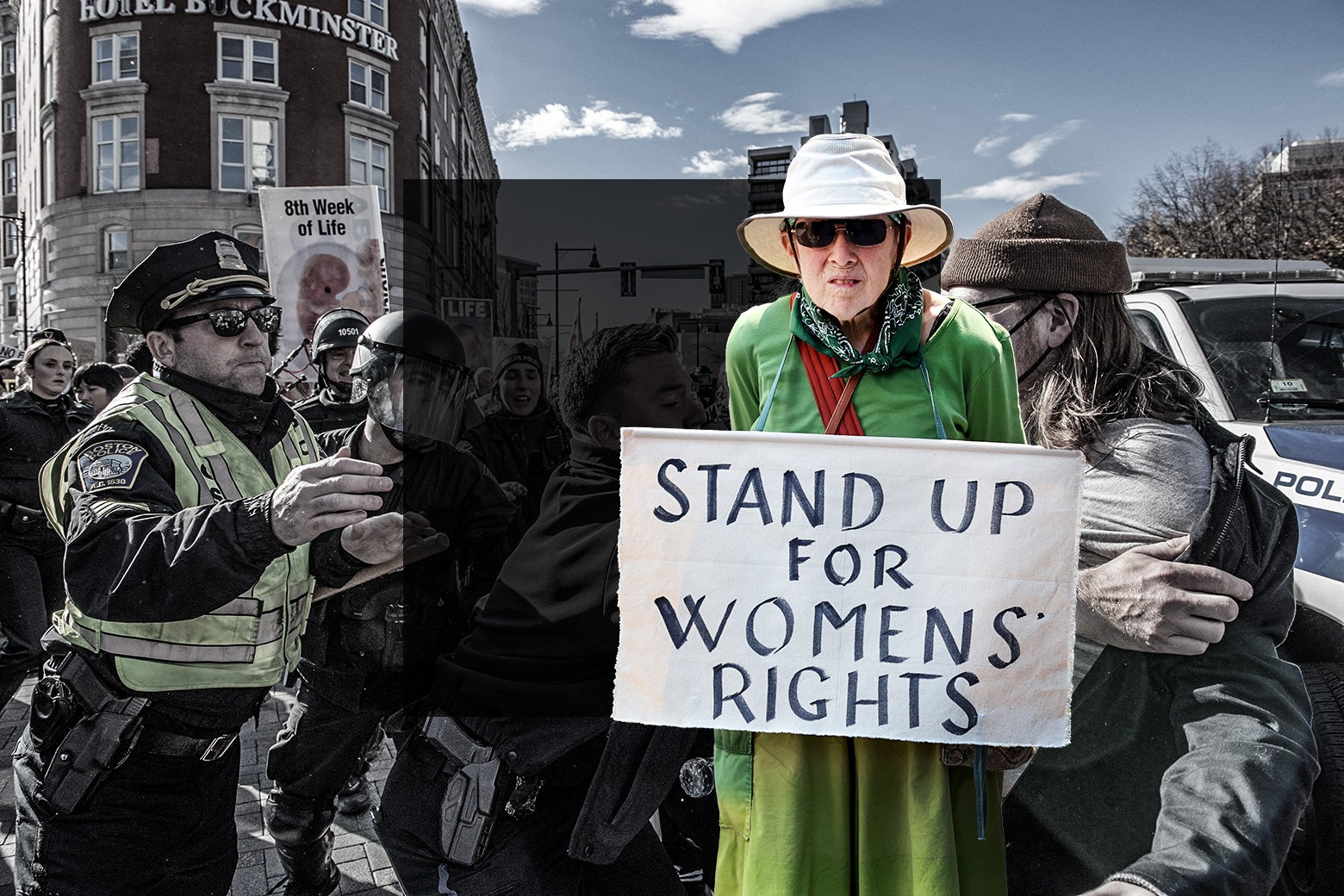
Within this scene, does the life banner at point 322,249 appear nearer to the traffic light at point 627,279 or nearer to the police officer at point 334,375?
the police officer at point 334,375

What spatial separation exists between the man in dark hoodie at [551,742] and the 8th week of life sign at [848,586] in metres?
0.42

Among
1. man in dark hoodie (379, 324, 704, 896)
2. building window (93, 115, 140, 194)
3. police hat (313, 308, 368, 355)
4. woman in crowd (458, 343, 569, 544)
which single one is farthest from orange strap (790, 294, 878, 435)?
building window (93, 115, 140, 194)

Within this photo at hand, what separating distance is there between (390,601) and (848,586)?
6.10ft

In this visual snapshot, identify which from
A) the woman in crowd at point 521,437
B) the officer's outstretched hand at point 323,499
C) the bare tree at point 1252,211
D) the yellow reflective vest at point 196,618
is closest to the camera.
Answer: the officer's outstretched hand at point 323,499

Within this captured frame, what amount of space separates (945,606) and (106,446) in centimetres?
193

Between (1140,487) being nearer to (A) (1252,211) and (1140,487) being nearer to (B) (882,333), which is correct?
(B) (882,333)

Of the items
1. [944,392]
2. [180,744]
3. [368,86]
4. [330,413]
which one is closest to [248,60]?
[368,86]

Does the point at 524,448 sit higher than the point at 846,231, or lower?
lower

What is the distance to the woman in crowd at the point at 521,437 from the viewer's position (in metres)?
3.15

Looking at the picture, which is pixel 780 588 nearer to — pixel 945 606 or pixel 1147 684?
pixel 945 606

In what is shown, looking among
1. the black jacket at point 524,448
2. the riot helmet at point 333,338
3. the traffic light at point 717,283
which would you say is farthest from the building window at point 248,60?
the traffic light at point 717,283

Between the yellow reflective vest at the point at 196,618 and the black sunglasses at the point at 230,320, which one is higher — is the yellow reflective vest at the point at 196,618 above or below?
below

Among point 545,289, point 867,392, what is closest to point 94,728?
point 545,289

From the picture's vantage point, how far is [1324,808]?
2.87 metres
